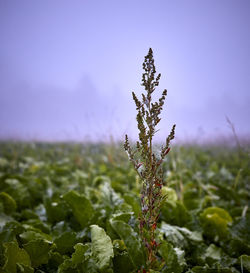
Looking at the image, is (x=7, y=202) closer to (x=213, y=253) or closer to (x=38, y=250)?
(x=38, y=250)

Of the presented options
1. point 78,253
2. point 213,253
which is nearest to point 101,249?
point 78,253

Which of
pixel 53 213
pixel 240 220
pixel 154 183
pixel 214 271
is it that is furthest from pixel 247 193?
pixel 154 183

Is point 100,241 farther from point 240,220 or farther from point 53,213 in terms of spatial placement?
point 240,220

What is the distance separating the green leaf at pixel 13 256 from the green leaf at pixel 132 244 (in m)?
0.42

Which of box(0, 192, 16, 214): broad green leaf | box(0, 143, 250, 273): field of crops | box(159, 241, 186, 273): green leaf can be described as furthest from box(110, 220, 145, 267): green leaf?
box(0, 192, 16, 214): broad green leaf

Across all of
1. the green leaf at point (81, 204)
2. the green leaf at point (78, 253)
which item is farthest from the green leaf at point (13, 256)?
the green leaf at point (81, 204)

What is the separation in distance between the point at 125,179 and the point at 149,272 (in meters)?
2.66

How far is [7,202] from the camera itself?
195 centimetres

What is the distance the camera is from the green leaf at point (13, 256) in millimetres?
997

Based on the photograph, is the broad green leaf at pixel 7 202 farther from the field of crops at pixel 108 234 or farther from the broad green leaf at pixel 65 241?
the broad green leaf at pixel 65 241

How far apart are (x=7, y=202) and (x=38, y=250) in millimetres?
972

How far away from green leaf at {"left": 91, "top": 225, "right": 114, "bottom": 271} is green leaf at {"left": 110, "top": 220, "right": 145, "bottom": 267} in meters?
0.08

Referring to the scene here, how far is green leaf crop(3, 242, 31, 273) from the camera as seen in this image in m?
1.00

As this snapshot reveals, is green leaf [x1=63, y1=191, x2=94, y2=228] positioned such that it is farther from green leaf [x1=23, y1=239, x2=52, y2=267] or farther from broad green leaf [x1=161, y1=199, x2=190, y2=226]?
broad green leaf [x1=161, y1=199, x2=190, y2=226]
